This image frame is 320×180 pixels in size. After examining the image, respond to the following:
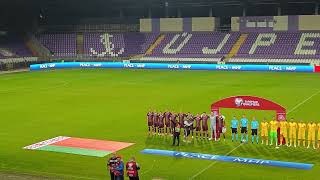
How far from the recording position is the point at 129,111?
34.1m

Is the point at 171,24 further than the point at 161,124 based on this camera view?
Yes

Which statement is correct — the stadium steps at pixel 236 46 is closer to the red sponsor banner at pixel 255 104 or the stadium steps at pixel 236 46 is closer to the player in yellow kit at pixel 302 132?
the red sponsor banner at pixel 255 104

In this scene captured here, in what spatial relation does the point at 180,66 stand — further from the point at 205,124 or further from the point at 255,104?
the point at 255,104

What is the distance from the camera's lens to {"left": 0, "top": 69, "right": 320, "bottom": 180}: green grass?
68.0 feet

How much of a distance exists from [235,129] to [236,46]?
156ft

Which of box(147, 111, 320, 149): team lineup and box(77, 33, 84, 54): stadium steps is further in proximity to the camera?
box(77, 33, 84, 54): stadium steps

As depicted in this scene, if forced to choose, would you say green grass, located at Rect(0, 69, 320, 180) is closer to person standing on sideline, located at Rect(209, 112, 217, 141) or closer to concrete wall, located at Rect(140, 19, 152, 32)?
person standing on sideline, located at Rect(209, 112, 217, 141)

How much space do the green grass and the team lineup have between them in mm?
696

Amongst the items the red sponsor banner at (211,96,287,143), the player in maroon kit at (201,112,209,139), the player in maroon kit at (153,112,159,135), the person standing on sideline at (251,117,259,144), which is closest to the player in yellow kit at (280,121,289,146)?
the red sponsor banner at (211,96,287,143)

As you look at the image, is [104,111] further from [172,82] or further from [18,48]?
[18,48]

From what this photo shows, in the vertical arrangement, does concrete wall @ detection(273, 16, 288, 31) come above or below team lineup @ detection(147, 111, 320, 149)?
above

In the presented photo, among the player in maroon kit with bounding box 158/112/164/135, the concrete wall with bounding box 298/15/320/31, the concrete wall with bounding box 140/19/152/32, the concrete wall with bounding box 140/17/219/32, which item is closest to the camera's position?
the player in maroon kit with bounding box 158/112/164/135

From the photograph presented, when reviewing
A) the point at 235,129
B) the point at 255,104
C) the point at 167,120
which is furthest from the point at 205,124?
the point at 255,104

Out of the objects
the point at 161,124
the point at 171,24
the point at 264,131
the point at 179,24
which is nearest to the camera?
the point at 264,131
